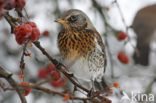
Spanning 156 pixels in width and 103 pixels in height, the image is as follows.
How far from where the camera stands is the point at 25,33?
49.5 inches

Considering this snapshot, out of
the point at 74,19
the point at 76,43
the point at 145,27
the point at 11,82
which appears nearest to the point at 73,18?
the point at 74,19

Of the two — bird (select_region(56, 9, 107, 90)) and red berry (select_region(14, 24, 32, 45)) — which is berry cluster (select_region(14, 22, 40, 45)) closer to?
red berry (select_region(14, 24, 32, 45))

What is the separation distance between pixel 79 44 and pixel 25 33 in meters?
1.03

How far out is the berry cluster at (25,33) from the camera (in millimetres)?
1259

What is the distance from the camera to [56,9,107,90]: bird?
2.24 meters

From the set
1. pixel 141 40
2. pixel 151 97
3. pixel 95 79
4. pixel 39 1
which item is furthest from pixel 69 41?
pixel 141 40

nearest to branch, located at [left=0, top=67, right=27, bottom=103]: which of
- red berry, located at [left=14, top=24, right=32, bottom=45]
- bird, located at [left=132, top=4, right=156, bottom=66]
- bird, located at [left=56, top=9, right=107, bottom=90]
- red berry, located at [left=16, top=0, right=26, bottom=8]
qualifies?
red berry, located at [left=14, top=24, right=32, bottom=45]

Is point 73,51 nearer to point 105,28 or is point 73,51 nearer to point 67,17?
point 67,17

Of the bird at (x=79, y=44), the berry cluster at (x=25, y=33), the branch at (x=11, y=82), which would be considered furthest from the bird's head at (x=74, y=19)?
the branch at (x=11, y=82)

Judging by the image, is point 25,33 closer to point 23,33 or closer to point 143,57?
point 23,33

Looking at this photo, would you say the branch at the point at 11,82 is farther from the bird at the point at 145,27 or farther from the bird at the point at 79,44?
the bird at the point at 145,27

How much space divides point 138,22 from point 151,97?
395cm

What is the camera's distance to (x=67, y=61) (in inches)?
89.2

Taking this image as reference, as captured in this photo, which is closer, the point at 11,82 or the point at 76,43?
the point at 11,82
